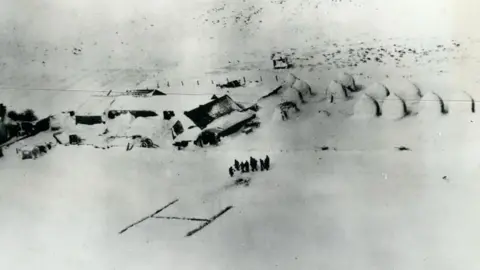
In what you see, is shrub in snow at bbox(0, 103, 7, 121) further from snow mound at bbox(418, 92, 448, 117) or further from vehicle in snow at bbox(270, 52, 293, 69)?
snow mound at bbox(418, 92, 448, 117)

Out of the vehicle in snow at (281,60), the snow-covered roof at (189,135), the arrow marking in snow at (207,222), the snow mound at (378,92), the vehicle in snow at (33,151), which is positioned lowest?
the arrow marking in snow at (207,222)

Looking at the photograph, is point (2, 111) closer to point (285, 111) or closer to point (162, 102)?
point (162, 102)

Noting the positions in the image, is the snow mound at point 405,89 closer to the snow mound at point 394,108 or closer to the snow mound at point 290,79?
the snow mound at point 394,108

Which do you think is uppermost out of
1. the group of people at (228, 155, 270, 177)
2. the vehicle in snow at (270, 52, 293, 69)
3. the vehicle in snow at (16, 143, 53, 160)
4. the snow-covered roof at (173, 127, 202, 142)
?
the vehicle in snow at (270, 52, 293, 69)

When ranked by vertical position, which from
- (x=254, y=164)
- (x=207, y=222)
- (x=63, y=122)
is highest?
(x=63, y=122)

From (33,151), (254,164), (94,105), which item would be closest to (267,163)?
(254,164)

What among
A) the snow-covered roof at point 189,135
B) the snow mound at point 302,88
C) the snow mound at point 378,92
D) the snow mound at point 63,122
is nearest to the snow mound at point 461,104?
the snow mound at point 378,92

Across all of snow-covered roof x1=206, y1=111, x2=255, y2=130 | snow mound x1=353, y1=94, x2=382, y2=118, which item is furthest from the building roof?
snow mound x1=353, y1=94, x2=382, y2=118
